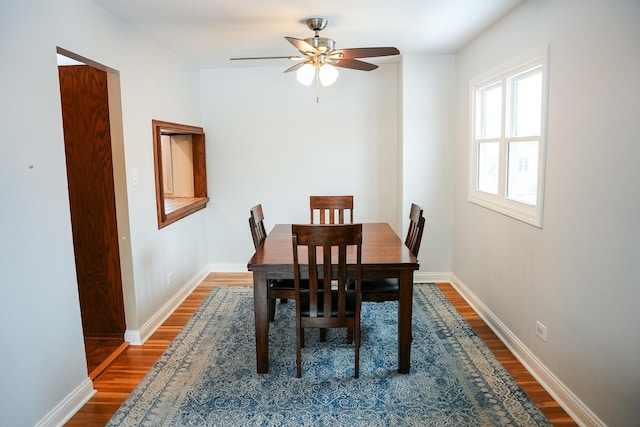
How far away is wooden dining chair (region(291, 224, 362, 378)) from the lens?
2.49 metres

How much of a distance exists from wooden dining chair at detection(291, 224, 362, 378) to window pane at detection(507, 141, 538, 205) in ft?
4.24

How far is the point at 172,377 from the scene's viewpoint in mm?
2752

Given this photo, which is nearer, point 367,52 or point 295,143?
point 367,52

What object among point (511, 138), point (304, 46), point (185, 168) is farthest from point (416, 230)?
point (185, 168)

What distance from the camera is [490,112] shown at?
377 cm

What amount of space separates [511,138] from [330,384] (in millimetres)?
2160

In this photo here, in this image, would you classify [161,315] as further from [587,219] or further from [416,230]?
[587,219]

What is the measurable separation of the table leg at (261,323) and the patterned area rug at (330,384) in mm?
84

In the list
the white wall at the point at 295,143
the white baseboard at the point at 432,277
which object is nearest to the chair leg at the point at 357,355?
the white baseboard at the point at 432,277

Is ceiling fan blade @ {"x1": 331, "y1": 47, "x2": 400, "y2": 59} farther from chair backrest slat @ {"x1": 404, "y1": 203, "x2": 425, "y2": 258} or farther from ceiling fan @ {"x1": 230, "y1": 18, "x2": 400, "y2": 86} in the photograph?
chair backrest slat @ {"x1": 404, "y1": 203, "x2": 425, "y2": 258}

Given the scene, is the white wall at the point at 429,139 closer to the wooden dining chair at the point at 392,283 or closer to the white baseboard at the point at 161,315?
the wooden dining chair at the point at 392,283

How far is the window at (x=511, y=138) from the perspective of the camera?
2.73 metres

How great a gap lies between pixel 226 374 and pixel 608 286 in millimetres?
2204

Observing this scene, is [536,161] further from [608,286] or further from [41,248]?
[41,248]
